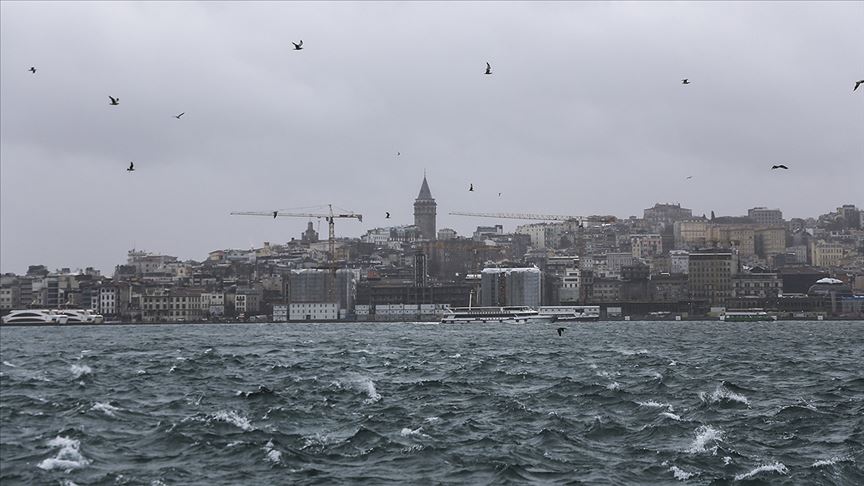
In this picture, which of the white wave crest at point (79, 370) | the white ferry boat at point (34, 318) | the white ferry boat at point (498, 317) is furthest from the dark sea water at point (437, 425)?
the white ferry boat at point (34, 318)

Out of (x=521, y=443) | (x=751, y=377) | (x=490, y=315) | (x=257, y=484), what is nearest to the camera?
(x=257, y=484)

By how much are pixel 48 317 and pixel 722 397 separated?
521 ft

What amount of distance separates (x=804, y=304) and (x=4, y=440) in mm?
170600

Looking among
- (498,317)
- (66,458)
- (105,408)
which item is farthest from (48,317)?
(66,458)

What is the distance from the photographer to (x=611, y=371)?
155 feet

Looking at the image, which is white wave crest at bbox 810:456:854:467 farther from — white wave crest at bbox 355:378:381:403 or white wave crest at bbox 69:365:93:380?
white wave crest at bbox 69:365:93:380

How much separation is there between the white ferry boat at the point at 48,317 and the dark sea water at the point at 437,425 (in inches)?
5319

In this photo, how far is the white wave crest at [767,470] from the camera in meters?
23.9

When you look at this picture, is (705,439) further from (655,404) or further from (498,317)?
(498,317)

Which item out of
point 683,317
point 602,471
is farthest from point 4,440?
point 683,317

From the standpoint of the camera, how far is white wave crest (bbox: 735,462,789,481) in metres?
23.9

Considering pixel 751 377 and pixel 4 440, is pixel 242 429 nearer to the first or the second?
pixel 4 440

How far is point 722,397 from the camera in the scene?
3556 cm

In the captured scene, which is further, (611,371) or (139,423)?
(611,371)
